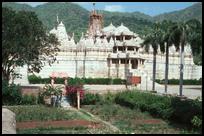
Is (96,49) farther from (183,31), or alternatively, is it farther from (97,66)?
(183,31)

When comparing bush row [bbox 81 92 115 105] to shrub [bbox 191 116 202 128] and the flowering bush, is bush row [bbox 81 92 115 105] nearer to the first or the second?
the flowering bush

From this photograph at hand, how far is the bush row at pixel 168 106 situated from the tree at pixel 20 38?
10.1 m

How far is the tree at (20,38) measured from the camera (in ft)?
119

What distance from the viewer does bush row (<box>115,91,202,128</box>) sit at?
22408 millimetres

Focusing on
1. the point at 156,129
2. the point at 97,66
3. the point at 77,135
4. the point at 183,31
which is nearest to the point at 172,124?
the point at 156,129

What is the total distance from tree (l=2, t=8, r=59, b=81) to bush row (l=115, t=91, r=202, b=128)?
33.1 feet

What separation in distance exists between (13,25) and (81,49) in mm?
26231

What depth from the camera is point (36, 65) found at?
4125 cm

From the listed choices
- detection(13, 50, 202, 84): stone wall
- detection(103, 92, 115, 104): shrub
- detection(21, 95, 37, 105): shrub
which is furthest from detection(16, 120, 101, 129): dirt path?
detection(13, 50, 202, 84): stone wall

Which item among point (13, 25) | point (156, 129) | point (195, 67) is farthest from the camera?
point (195, 67)

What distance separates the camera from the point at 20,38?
1459 inches

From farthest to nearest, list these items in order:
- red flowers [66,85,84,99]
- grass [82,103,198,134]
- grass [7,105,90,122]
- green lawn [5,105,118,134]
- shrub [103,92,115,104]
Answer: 1. shrub [103,92,115,104]
2. red flowers [66,85,84,99]
3. grass [7,105,90,122]
4. grass [82,103,198,134]
5. green lawn [5,105,118,134]

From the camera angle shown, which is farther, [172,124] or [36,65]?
[36,65]

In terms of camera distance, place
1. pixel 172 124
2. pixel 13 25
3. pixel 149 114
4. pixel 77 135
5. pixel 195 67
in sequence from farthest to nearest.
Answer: pixel 195 67
pixel 13 25
pixel 149 114
pixel 172 124
pixel 77 135
